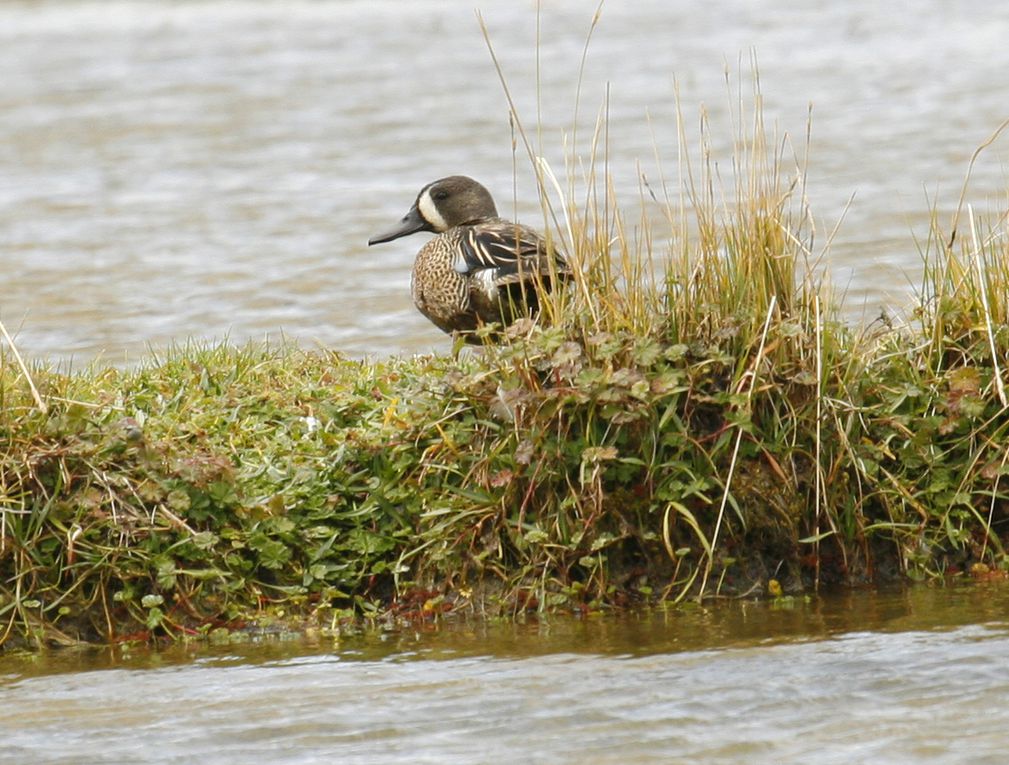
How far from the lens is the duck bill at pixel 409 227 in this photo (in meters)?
8.53

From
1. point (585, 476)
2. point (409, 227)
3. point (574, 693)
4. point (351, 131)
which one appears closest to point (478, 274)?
point (409, 227)

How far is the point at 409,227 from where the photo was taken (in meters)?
8.60

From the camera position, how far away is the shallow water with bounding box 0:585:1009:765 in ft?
16.5

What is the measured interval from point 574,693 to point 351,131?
1176 centimetres

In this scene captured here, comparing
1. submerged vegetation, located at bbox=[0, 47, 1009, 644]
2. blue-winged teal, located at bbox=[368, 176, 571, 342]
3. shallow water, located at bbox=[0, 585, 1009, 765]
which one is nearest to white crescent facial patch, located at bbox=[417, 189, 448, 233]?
blue-winged teal, located at bbox=[368, 176, 571, 342]

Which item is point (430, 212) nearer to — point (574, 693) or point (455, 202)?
point (455, 202)

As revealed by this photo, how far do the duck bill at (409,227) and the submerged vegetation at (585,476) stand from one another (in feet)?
6.81

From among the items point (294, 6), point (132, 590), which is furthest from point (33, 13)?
point (132, 590)

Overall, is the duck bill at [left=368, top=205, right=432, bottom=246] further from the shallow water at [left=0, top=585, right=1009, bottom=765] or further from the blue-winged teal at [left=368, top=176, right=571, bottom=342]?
the shallow water at [left=0, top=585, right=1009, bottom=765]

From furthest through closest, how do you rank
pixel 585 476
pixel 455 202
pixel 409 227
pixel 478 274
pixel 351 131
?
pixel 351 131
pixel 409 227
pixel 455 202
pixel 478 274
pixel 585 476

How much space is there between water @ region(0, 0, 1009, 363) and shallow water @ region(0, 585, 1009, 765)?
2259 millimetres

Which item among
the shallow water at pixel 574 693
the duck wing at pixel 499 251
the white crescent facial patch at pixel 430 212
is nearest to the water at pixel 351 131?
the duck wing at pixel 499 251

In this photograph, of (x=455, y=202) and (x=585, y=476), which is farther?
(x=455, y=202)

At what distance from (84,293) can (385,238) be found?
3382 millimetres
